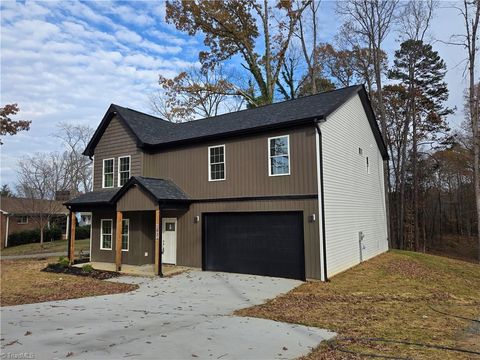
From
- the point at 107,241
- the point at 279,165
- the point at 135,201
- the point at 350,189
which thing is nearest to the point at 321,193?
the point at 279,165

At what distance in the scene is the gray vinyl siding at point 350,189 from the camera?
1284 centimetres

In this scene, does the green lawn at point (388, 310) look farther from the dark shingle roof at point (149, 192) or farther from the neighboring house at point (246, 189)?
the dark shingle roof at point (149, 192)

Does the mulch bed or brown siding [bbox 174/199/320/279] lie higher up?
brown siding [bbox 174/199/320/279]

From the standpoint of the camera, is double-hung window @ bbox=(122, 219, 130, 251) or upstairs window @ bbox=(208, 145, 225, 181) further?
double-hung window @ bbox=(122, 219, 130, 251)

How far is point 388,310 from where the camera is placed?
827 cm

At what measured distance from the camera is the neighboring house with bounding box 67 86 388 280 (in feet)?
40.8

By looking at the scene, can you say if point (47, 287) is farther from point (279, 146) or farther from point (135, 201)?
point (279, 146)

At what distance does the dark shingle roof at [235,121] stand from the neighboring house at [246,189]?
0.22ft

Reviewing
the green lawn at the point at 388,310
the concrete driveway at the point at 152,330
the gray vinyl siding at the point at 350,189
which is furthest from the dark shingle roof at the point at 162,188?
the green lawn at the point at 388,310

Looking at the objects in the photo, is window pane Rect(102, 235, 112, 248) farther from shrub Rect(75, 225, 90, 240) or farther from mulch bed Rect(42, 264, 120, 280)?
shrub Rect(75, 225, 90, 240)

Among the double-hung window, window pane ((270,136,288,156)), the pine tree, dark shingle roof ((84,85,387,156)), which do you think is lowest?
the double-hung window

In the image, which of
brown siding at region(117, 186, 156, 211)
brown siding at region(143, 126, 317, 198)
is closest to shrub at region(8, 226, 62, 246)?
brown siding at region(143, 126, 317, 198)

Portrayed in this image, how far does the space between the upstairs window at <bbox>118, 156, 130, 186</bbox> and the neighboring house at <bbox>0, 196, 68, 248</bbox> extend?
578 inches

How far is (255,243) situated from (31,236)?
26.4m
